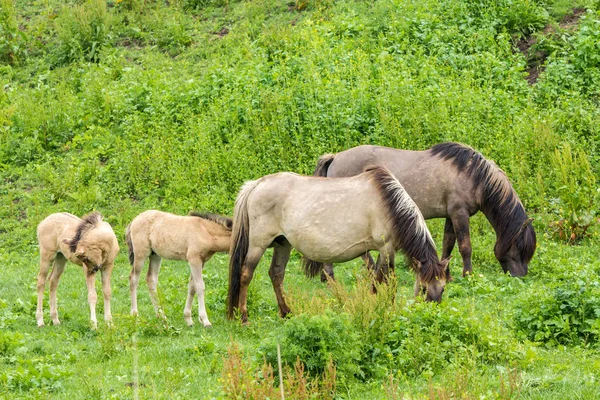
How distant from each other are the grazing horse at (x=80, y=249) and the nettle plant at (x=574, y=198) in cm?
754

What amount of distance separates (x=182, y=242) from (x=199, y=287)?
62 centimetres

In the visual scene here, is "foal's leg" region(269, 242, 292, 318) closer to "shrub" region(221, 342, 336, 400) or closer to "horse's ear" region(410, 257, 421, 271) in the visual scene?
"horse's ear" region(410, 257, 421, 271)

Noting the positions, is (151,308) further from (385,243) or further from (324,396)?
(324,396)

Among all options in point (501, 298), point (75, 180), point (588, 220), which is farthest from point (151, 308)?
point (588, 220)

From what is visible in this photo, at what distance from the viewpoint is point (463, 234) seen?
43.3 feet

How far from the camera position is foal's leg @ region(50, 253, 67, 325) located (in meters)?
11.2

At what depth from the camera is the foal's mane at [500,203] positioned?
12984 mm

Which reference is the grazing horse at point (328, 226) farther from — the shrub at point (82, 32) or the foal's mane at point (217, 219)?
the shrub at point (82, 32)

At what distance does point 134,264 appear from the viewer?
11492 millimetres

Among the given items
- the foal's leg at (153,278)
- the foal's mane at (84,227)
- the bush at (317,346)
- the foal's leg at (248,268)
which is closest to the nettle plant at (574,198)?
the foal's leg at (248,268)

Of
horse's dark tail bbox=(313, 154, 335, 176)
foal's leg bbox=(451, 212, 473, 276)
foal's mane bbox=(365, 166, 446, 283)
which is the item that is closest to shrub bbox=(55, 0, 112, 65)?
horse's dark tail bbox=(313, 154, 335, 176)

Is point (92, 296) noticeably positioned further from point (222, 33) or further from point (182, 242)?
point (222, 33)

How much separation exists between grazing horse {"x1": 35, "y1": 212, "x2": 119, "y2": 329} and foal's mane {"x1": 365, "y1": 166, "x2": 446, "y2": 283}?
3.51m

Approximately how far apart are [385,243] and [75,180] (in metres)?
8.33
